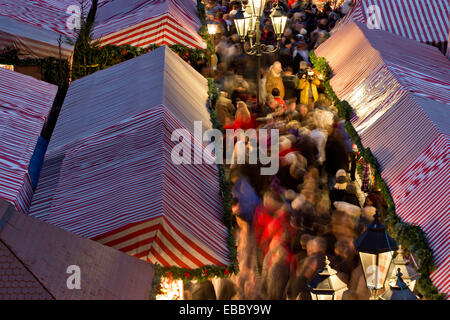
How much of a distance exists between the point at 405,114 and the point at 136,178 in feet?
14.0

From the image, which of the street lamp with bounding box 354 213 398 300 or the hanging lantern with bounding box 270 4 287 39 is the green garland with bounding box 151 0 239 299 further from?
the hanging lantern with bounding box 270 4 287 39

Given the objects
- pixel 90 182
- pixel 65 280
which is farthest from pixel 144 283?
pixel 90 182

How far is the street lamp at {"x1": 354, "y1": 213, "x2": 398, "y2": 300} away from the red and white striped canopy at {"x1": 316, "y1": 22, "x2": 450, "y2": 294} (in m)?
1.91

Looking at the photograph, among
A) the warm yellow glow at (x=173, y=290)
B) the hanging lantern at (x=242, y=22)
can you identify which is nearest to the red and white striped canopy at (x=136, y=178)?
the warm yellow glow at (x=173, y=290)

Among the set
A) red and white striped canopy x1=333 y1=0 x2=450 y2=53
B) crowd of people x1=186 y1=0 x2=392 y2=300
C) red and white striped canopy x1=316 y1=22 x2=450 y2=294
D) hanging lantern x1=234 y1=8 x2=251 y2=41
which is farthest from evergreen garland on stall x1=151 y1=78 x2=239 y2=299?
red and white striped canopy x1=333 y1=0 x2=450 y2=53

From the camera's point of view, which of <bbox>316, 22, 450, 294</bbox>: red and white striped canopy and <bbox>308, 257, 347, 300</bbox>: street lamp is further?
<bbox>316, 22, 450, 294</bbox>: red and white striped canopy

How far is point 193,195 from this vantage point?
8.26 meters

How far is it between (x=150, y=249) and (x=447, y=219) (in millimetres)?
3227

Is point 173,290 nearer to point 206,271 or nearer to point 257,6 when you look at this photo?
point 206,271

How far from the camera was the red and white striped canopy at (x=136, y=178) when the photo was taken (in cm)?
712

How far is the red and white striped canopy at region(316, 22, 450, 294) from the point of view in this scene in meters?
8.12

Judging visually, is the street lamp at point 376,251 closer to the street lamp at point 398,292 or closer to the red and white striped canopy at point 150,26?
the street lamp at point 398,292

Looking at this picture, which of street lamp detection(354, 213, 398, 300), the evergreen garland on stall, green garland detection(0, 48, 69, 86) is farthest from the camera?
green garland detection(0, 48, 69, 86)

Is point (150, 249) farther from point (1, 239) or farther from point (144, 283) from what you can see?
point (1, 239)
